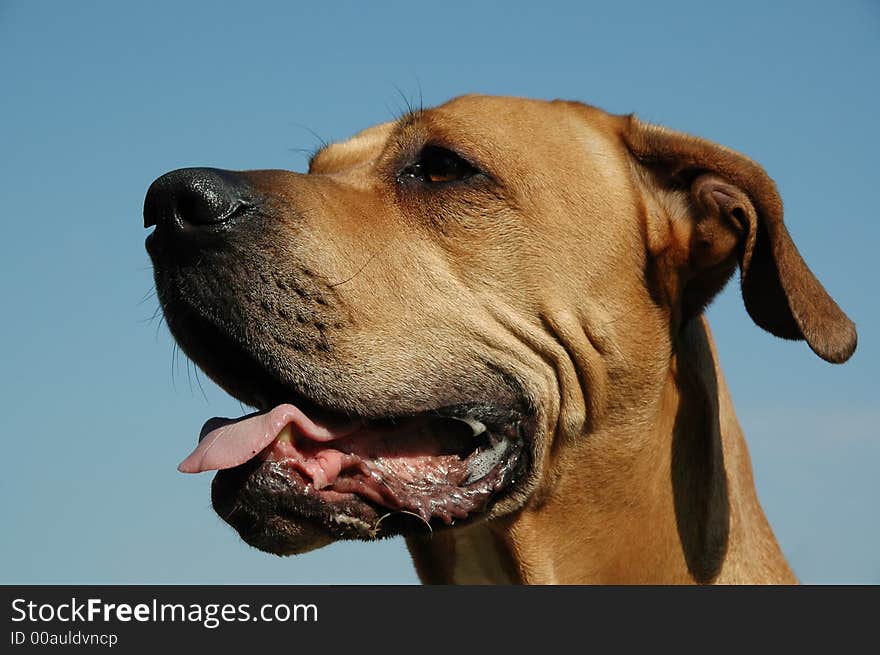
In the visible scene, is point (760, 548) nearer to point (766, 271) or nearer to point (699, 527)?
point (699, 527)

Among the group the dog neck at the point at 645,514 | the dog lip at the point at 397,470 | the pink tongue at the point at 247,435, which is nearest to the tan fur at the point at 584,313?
the dog neck at the point at 645,514

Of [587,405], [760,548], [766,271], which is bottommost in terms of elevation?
[760,548]

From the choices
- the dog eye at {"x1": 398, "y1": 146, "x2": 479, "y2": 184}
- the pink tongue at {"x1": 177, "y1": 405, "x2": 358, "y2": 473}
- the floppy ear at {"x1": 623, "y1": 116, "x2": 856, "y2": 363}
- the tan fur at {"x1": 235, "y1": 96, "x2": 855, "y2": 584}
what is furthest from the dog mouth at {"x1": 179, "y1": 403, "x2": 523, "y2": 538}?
the floppy ear at {"x1": 623, "y1": 116, "x2": 856, "y2": 363}

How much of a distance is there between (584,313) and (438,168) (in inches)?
36.3

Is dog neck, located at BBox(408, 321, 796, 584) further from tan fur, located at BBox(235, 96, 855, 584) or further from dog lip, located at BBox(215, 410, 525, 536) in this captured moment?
dog lip, located at BBox(215, 410, 525, 536)

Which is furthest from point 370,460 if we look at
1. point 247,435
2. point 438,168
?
point 438,168

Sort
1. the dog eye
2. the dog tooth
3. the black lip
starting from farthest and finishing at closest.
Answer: the dog eye → the dog tooth → the black lip

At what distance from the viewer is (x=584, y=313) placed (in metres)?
4.21

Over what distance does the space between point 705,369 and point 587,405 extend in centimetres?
60

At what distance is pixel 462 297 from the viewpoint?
4.08 m

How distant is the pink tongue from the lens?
12.2 ft

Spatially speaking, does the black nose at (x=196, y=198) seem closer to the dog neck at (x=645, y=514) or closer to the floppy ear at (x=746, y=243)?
the dog neck at (x=645, y=514)

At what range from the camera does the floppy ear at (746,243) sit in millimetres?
4102

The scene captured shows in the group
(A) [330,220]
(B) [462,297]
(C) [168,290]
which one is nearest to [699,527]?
(B) [462,297]
